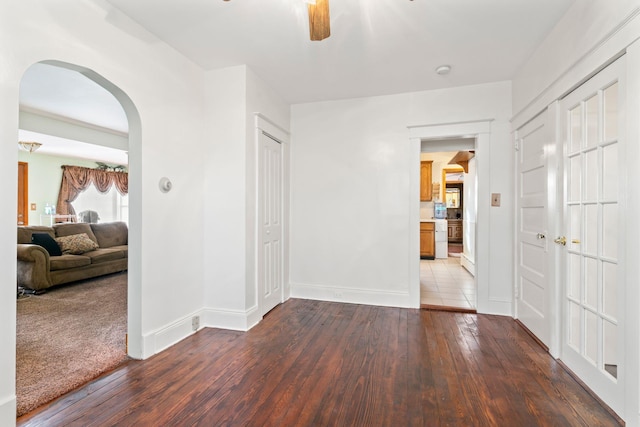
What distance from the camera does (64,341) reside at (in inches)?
103

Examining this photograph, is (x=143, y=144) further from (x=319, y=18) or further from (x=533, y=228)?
(x=533, y=228)

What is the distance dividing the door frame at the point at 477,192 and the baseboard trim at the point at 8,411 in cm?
341

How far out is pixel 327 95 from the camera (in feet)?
12.3

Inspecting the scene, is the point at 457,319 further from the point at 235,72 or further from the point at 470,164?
the point at 470,164

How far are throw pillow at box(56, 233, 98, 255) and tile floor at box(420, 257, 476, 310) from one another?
18.1 ft

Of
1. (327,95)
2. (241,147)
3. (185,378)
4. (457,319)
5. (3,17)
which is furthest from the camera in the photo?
(327,95)

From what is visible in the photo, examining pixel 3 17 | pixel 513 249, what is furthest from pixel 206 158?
pixel 513 249

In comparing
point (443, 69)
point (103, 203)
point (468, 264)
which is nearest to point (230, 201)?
point (443, 69)

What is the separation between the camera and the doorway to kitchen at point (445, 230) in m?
3.87

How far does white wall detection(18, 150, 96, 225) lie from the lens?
23.3 feet

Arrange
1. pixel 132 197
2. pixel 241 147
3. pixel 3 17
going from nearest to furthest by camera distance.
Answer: pixel 3 17 → pixel 132 197 → pixel 241 147

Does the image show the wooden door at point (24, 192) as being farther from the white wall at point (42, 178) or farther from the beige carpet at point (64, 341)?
the beige carpet at point (64, 341)

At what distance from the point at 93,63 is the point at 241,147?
4.15 feet

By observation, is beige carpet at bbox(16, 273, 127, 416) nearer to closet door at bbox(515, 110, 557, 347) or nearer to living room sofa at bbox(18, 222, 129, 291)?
living room sofa at bbox(18, 222, 129, 291)
